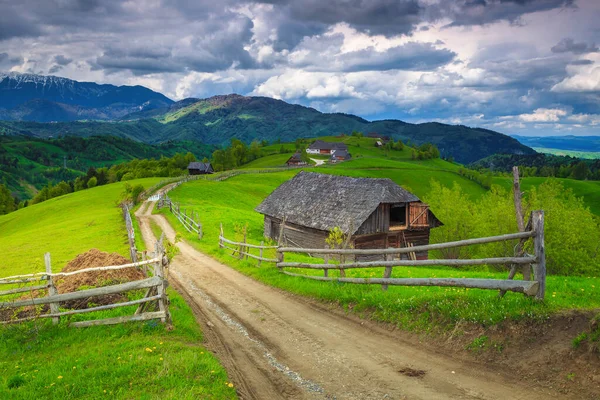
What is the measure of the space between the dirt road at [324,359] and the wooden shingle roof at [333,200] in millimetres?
16103

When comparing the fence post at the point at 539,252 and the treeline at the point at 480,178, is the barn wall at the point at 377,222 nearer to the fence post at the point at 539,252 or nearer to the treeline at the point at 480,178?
the fence post at the point at 539,252

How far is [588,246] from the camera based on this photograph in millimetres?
37844

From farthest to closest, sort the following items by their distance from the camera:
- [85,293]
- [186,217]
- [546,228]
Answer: [546,228] → [186,217] → [85,293]

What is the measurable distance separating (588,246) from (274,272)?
3446cm

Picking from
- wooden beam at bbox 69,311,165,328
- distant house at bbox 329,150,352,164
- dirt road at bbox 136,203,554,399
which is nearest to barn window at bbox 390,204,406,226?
dirt road at bbox 136,203,554,399

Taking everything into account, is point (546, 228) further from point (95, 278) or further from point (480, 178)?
point (480, 178)

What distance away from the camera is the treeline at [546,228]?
117 ft

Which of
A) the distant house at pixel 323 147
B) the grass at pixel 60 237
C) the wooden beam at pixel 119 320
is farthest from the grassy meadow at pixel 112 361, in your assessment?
the distant house at pixel 323 147

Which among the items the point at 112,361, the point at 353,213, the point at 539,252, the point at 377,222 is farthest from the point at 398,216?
the point at 112,361

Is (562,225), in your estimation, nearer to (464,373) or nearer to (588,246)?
(588,246)

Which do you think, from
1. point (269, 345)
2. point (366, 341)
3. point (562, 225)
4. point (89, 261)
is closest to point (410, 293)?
point (366, 341)

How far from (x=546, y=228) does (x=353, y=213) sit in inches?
808

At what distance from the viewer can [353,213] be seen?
102 feet

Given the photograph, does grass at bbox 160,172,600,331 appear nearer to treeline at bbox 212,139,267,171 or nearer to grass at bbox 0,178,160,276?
grass at bbox 0,178,160,276
